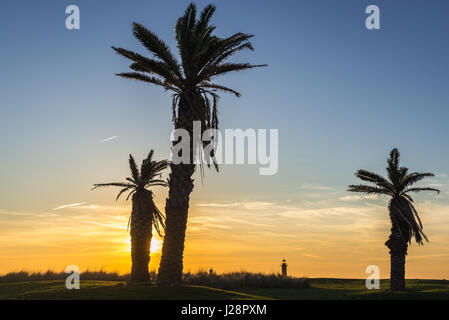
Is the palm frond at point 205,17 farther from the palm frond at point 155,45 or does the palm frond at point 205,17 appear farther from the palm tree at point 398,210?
the palm tree at point 398,210

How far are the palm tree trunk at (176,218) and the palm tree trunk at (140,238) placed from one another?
11.5 m

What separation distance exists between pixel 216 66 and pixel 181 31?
280 centimetres

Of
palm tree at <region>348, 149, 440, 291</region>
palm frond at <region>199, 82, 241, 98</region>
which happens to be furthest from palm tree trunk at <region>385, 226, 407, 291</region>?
palm frond at <region>199, 82, 241, 98</region>

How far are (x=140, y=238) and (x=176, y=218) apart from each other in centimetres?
1225

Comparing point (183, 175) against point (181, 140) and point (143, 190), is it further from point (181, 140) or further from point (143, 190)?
point (143, 190)

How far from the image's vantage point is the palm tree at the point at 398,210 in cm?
3669

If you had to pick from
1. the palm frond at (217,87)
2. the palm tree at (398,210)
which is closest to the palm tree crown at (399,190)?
the palm tree at (398,210)

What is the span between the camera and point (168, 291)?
22.5 meters

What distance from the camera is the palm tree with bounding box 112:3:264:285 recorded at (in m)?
25.3

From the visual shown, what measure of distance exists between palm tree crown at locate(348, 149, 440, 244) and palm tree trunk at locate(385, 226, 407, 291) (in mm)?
475

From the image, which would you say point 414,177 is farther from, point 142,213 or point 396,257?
point 142,213

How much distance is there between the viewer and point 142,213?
36.7 metres

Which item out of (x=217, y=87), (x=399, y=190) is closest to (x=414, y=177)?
(x=399, y=190)
